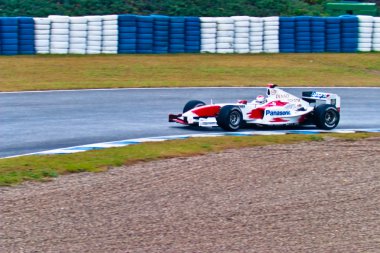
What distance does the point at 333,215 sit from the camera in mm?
9539

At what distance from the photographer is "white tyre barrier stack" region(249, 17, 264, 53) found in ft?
91.1

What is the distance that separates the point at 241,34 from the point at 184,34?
1979mm

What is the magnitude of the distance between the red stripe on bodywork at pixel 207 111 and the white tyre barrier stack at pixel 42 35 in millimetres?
12408

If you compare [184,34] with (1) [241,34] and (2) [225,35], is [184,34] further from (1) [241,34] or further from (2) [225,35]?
(1) [241,34]

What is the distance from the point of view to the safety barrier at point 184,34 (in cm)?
2631

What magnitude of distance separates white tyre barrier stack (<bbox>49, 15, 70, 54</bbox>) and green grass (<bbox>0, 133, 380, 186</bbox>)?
44.0 ft

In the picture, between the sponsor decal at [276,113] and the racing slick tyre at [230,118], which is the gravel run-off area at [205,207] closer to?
the racing slick tyre at [230,118]

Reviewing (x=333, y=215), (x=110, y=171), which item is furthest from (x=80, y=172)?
(x=333, y=215)

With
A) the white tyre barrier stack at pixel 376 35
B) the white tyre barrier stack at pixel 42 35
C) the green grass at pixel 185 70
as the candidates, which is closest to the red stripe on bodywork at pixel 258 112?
the green grass at pixel 185 70

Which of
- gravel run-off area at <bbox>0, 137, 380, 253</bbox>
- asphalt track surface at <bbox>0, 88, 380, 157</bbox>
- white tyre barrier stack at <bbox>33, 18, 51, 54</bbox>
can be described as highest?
white tyre barrier stack at <bbox>33, 18, 51, 54</bbox>

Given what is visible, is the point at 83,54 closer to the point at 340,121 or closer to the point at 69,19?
the point at 69,19

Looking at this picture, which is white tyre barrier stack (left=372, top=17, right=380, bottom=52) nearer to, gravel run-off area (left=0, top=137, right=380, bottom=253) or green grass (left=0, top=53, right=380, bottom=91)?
green grass (left=0, top=53, right=380, bottom=91)

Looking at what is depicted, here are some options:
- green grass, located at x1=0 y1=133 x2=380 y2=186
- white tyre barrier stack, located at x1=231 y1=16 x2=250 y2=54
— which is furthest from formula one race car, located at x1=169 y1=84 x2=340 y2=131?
white tyre barrier stack, located at x1=231 y1=16 x2=250 y2=54

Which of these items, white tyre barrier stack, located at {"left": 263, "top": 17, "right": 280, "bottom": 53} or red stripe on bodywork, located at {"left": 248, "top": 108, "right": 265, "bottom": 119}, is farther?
white tyre barrier stack, located at {"left": 263, "top": 17, "right": 280, "bottom": 53}
